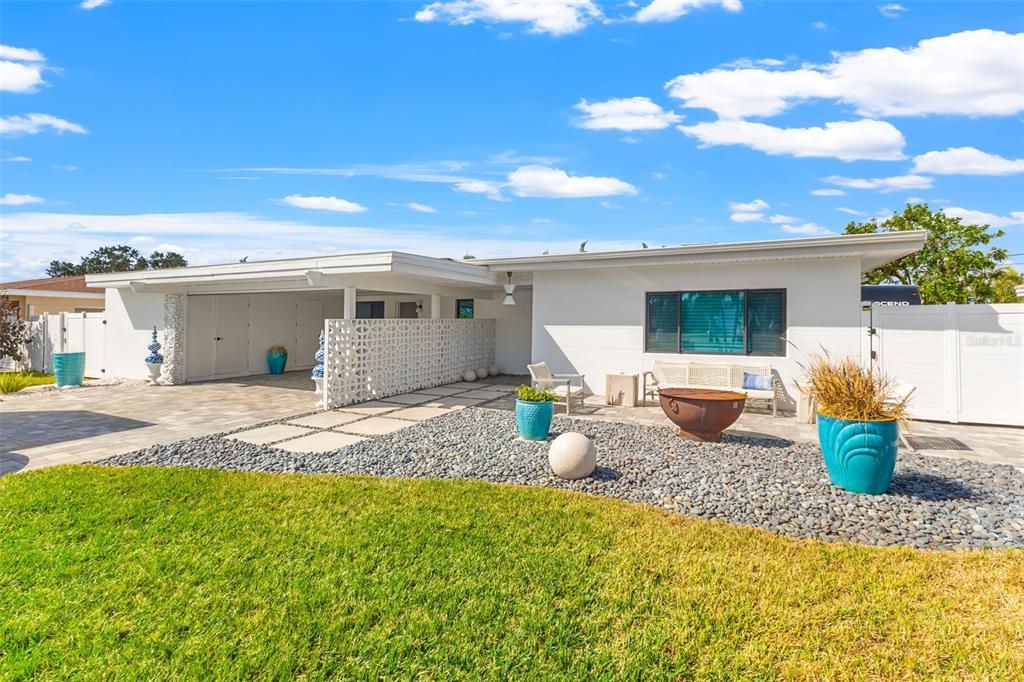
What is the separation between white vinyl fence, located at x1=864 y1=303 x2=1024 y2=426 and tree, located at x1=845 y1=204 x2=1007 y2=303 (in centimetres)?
1039

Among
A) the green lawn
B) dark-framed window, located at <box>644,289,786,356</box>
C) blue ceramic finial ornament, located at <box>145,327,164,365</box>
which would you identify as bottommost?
the green lawn

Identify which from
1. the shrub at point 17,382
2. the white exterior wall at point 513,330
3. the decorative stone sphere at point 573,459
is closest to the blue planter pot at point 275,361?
the shrub at point 17,382

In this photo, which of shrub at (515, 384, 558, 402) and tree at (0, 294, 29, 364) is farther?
tree at (0, 294, 29, 364)

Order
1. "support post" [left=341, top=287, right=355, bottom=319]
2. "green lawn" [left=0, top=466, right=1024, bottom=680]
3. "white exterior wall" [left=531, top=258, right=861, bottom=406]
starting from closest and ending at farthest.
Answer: "green lawn" [left=0, top=466, right=1024, bottom=680]
"white exterior wall" [left=531, top=258, right=861, bottom=406]
"support post" [left=341, top=287, right=355, bottom=319]

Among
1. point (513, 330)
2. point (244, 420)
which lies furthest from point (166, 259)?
point (244, 420)

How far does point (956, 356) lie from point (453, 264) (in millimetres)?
8979

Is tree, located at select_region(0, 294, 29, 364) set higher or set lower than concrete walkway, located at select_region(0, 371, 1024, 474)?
higher

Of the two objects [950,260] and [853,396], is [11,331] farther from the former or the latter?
[950,260]

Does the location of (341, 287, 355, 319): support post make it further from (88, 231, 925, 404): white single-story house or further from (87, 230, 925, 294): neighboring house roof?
(87, 230, 925, 294): neighboring house roof

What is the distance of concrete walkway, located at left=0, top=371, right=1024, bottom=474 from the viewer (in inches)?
260

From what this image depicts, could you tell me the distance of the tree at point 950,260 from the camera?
16.9 m

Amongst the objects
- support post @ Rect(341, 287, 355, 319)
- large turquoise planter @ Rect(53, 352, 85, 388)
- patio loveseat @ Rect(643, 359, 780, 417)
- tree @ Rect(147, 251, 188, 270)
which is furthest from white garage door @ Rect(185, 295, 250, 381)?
tree @ Rect(147, 251, 188, 270)

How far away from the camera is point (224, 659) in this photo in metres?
2.49

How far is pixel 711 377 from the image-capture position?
9.49 metres
